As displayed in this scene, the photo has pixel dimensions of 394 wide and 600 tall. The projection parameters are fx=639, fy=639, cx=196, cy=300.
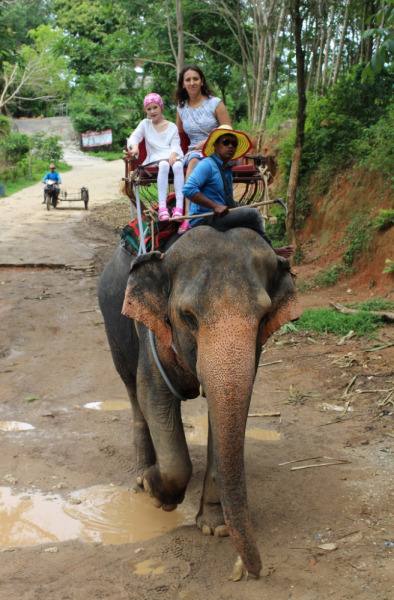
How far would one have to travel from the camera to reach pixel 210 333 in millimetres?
2824

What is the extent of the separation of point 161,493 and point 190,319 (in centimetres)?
134

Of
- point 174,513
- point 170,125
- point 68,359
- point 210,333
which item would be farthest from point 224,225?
point 68,359

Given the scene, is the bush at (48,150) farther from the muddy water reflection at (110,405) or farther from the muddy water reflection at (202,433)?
the muddy water reflection at (202,433)

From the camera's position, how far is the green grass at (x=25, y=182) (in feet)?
84.9

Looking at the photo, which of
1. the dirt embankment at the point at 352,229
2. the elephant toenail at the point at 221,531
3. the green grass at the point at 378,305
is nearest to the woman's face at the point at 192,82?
the elephant toenail at the point at 221,531

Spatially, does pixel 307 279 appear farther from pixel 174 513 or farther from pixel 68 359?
pixel 174 513

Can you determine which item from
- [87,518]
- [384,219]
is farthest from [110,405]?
[384,219]

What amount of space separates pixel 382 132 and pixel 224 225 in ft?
23.6

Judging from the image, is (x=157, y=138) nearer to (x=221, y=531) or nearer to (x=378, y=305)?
(x=221, y=531)

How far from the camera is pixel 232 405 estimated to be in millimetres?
2684

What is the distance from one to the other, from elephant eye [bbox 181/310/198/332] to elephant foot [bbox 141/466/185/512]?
1.18m

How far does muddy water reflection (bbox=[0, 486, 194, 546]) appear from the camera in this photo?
390 centimetres

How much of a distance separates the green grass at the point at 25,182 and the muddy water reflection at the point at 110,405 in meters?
19.8

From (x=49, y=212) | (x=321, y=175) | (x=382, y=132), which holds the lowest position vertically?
(x=49, y=212)
